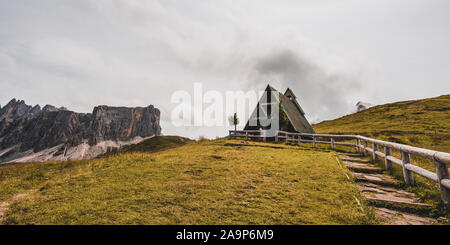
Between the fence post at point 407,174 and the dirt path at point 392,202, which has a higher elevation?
the fence post at point 407,174

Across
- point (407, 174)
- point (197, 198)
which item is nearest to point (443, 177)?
point (407, 174)

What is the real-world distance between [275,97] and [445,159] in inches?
890

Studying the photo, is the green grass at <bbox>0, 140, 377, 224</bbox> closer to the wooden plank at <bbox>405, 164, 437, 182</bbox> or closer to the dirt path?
the dirt path

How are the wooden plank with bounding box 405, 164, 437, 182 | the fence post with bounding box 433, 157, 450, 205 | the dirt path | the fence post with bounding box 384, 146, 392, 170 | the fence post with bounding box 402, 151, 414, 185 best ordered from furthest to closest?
the fence post with bounding box 384, 146, 392, 170
the fence post with bounding box 402, 151, 414, 185
the wooden plank with bounding box 405, 164, 437, 182
the fence post with bounding box 433, 157, 450, 205
the dirt path

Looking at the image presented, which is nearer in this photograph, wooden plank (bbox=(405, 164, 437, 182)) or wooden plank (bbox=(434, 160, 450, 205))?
wooden plank (bbox=(434, 160, 450, 205))

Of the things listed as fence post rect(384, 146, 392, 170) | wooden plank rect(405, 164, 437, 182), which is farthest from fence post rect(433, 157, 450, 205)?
fence post rect(384, 146, 392, 170)

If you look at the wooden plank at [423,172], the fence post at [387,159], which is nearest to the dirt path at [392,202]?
the wooden plank at [423,172]

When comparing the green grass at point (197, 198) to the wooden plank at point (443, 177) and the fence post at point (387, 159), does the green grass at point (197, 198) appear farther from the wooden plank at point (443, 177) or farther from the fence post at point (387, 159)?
the fence post at point (387, 159)

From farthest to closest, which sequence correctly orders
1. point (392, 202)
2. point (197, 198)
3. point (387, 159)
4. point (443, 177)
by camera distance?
1. point (387, 159)
2. point (197, 198)
3. point (392, 202)
4. point (443, 177)

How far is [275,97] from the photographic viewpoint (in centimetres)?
2597

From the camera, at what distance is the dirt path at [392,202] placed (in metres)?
3.58

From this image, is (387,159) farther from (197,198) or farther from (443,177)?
(197,198)

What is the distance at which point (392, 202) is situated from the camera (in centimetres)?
437

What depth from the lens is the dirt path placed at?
11.7ft
